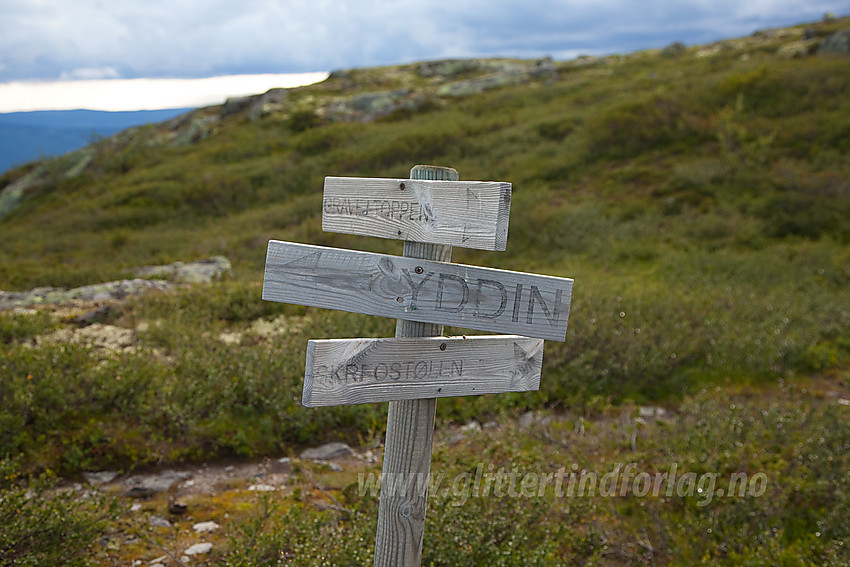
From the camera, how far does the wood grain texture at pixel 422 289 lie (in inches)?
90.5

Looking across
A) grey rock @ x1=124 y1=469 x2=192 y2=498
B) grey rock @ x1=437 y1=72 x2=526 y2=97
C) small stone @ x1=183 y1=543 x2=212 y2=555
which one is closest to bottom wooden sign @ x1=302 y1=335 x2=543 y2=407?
small stone @ x1=183 y1=543 x2=212 y2=555

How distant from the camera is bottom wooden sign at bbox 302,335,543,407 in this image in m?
2.23

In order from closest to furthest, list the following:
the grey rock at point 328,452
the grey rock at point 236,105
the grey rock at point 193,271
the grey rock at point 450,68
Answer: the grey rock at point 328,452 → the grey rock at point 193,271 → the grey rock at point 236,105 → the grey rock at point 450,68

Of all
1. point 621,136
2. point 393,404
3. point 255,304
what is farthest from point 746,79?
point 393,404

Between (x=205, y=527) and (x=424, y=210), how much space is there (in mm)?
3058

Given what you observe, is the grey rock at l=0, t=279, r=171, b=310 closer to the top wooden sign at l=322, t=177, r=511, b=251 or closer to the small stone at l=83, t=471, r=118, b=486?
the small stone at l=83, t=471, r=118, b=486

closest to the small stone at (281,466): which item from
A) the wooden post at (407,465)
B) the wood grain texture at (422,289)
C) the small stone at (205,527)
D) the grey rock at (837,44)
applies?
the small stone at (205,527)

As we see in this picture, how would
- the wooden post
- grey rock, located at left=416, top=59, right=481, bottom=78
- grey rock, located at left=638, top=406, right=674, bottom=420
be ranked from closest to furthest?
the wooden post, grey rock, located at left=638, top=406, right=674, bottom=420, grey rock, located at left=416, top=59, right=481, bottom=78

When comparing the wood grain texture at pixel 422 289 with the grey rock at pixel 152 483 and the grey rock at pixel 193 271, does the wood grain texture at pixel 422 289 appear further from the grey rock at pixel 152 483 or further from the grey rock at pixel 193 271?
the grey rock at pixel 193 271

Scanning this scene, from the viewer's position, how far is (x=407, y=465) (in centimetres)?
248

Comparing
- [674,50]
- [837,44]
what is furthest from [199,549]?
[674,50]

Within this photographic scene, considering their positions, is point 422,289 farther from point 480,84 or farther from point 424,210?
point 480,84

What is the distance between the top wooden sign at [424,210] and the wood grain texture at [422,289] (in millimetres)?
134

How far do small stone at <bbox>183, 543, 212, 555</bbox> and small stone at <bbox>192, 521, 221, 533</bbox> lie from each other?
181 millimetres
